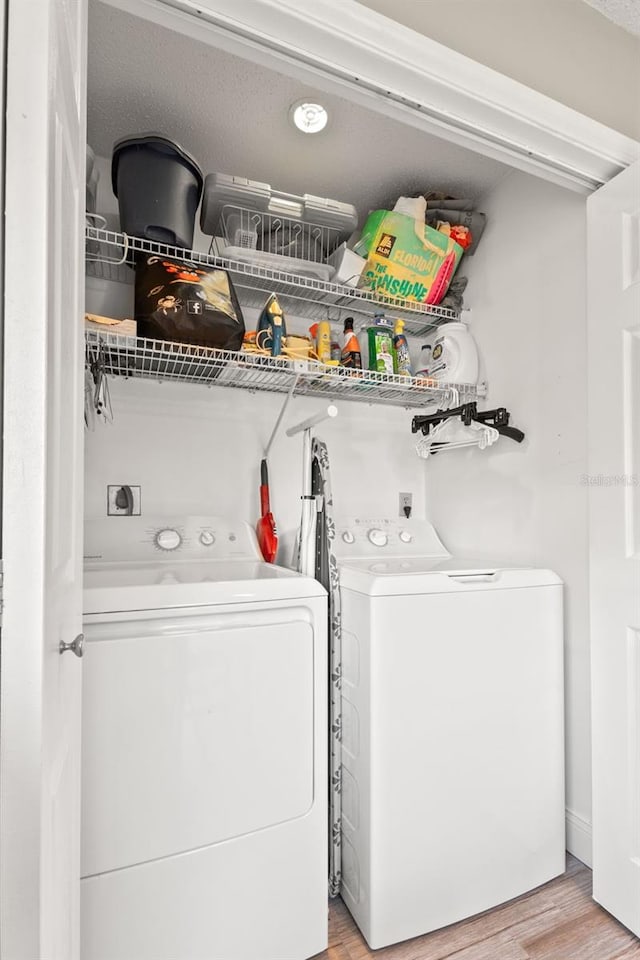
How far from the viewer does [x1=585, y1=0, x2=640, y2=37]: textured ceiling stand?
150 cm

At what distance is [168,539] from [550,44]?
192cm

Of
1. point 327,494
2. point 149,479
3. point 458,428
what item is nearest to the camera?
point 327,494

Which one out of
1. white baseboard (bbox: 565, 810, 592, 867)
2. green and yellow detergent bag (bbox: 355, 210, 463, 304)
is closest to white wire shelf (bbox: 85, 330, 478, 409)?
green and yellow detergent bag (bbox: 355, 210, 463, 304)

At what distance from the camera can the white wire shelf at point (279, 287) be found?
1.65m

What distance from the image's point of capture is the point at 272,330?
181 centimetres

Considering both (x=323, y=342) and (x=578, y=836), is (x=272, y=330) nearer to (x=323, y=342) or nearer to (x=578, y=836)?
(x=323, y=342)

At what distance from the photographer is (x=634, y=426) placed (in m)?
1.42

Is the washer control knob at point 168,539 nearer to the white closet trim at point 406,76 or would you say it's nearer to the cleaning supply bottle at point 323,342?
the cleaning supply bottle at point 323,342

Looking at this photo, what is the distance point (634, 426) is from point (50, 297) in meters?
1.46

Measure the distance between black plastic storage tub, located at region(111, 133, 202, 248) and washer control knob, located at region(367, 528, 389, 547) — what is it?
134cm

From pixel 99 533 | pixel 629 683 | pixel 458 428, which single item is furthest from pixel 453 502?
pixel 99 533

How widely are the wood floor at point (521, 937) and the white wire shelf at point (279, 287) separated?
201 cm

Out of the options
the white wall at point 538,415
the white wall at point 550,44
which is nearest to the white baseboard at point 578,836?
the white wall at point 538,415

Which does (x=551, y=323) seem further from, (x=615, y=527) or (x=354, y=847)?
(x=354, y=847)
